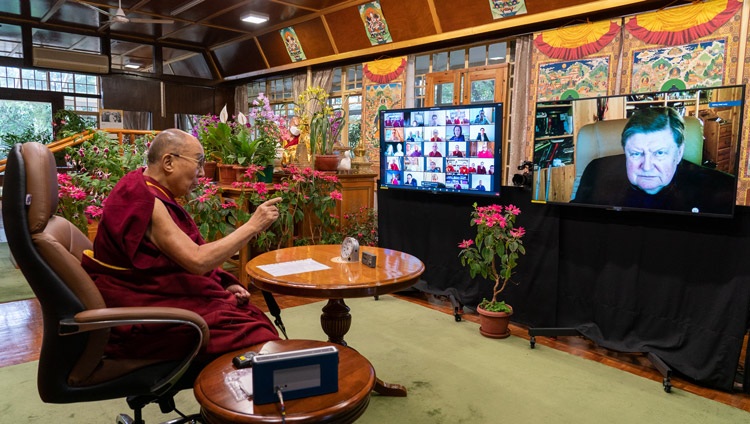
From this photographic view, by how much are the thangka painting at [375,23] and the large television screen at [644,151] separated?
12.1 ft

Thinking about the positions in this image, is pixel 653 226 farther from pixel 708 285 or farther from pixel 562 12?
pixel 562 12

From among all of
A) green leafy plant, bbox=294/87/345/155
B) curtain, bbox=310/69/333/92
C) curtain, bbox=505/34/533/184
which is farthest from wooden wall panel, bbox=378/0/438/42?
green leafy plant, bbox=294/87/345/155

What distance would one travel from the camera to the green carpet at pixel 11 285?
407 centimetres

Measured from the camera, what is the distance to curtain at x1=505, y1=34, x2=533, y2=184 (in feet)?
17.5

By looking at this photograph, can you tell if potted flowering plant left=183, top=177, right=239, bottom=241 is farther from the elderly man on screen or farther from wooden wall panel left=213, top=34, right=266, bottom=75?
wooden wall panel left=213, top=34, right=266, bottom=75

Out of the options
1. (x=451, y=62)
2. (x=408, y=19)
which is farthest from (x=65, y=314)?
(x=451, y=62)

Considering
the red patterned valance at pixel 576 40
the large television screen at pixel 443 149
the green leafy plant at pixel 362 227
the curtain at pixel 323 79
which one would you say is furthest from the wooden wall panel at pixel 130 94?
the red patterned valance at pixel 576 40

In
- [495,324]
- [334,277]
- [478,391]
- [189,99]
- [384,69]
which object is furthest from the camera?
[189,99]

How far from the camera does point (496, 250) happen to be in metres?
3.38

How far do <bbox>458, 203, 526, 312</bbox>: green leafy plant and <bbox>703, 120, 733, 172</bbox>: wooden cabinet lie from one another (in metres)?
1.16

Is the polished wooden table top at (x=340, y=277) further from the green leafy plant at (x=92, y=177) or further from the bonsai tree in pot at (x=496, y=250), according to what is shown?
the green leafy plant at (x=92, y=177)

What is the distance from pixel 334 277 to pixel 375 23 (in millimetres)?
5226

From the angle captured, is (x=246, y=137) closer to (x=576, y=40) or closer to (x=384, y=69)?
(x=384, y=69)

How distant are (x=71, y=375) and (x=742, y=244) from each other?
10.1ft
